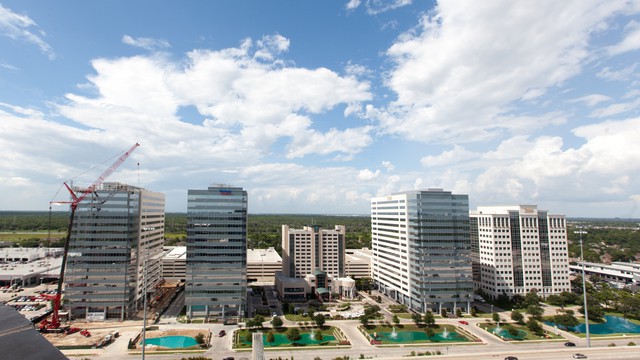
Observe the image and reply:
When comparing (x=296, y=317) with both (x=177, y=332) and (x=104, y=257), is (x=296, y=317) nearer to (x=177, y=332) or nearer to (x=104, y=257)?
(x=177, y=332)

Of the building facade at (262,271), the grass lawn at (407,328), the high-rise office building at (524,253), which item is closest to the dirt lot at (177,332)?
the grass lawn at (407,328)

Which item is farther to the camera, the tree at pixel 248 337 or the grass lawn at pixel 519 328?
the grass lawn at pixel 519 328

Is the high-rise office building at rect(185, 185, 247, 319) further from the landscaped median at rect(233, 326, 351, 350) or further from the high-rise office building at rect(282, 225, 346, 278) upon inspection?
the high-rise office building at rect(282, 225, 346, 278)

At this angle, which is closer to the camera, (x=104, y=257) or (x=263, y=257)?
(x=104, y=257)

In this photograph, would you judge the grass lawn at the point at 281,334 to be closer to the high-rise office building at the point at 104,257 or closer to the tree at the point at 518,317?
→ the high-rise office building at the point at 104,257

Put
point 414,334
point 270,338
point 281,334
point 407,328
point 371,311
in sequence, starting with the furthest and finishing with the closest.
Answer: point 371,311 < point 407,328 < point 414,334 < point 281,334 < point 270,338

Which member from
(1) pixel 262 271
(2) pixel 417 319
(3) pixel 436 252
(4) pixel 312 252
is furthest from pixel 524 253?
(1) pixel 262 271
